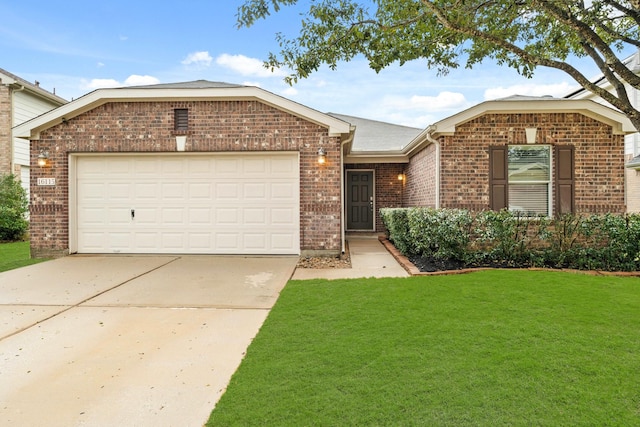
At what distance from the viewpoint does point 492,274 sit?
19.2 ft

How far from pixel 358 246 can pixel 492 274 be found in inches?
179

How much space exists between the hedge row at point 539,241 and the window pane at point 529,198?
3.83 ft

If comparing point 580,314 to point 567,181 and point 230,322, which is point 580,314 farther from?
point 567,181

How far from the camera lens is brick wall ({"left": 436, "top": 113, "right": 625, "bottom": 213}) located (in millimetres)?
7852

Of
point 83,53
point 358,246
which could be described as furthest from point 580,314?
point 83,53

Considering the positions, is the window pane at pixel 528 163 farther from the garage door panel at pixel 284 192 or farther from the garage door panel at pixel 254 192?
the garage door panel at pixel 254 192

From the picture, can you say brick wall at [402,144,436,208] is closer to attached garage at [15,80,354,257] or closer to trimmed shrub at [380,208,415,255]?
trimmed shrub at [380,208,415,255]

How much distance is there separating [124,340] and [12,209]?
12.1 m

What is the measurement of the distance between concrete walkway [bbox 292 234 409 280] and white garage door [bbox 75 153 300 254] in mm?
1486

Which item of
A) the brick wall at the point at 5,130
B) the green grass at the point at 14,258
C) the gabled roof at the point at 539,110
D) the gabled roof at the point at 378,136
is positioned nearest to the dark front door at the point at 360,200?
the gabled roof at the point at 378,136

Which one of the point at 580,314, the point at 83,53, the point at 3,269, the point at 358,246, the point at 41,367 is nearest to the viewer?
the point at 41,367

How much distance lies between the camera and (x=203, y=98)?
Result: 7965mm

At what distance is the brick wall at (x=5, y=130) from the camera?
13.4 meters

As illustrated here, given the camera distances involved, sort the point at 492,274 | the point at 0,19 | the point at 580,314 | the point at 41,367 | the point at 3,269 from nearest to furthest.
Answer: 1. the point at 41,367
2. the point at 580,314
3. the point at 492,274
4. the point at 3,269
5. the point at 0,19
